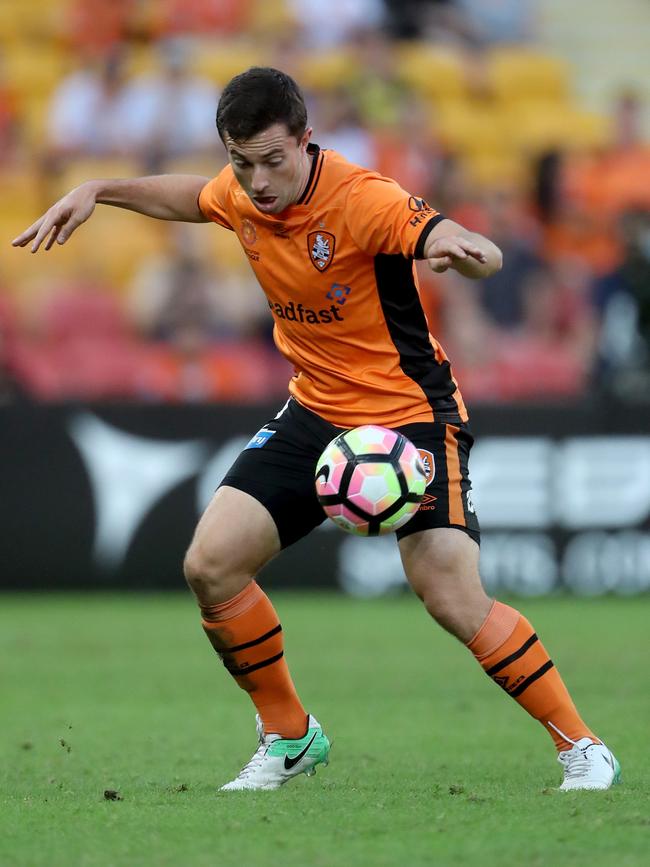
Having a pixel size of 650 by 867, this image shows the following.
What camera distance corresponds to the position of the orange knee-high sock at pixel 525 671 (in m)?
4.92

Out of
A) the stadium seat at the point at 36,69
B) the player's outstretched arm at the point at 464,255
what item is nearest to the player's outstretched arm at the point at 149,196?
the player's outstretched arm at the point at 464,255

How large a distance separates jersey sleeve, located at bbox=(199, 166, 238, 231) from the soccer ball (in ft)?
3.27

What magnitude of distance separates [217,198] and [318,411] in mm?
827

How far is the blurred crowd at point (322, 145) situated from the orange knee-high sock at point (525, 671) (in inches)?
288

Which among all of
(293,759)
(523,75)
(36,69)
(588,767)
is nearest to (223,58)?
(36,69)

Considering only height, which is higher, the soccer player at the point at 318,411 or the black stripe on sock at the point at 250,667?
the soccer player at the point at 318,411

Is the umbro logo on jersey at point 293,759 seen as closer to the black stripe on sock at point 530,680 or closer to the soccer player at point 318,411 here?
the soccer player at point 318,411

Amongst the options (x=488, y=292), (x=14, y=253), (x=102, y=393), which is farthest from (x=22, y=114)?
(x=488, y=292)

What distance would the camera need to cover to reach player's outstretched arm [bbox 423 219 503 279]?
4.33 meters

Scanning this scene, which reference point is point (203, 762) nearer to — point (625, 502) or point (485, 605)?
point (485, 605)

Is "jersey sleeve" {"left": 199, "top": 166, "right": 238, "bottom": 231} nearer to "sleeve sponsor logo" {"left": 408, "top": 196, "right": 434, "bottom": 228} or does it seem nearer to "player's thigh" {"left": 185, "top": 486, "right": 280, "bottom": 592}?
"sleeve sponsor logo" {"left": 408, "top": 196, "right": 434, "bottom": 228}

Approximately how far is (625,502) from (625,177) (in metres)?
4.28

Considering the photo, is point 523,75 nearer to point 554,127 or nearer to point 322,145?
point 554,127

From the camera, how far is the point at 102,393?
12398mm
